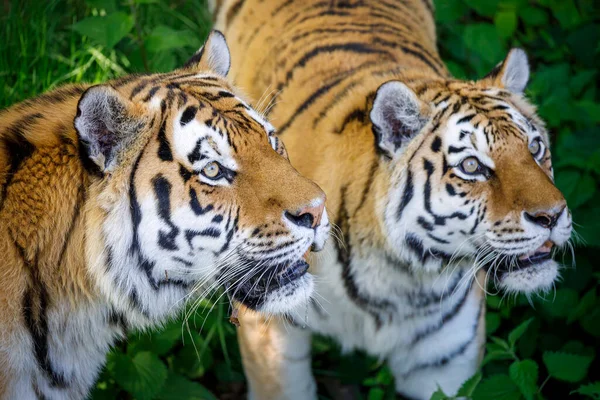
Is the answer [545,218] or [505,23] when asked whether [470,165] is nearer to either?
[545,218]

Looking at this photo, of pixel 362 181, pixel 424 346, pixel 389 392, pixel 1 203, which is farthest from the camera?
pixel 389 392

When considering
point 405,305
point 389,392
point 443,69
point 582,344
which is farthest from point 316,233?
point 582,344

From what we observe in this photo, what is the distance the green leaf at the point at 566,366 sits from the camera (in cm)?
204

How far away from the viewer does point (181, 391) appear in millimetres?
2305

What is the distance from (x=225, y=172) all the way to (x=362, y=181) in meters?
0.58

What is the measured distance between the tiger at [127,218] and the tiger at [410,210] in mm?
363

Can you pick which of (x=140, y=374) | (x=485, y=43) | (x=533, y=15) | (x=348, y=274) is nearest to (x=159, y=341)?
(x=140, y=374)

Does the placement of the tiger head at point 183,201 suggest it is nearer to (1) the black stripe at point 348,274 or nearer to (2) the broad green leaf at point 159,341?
(1) the black stripe at point 348,274

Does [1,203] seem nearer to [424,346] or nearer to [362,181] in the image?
[362,181]

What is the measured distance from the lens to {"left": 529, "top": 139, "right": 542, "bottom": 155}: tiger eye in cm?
200

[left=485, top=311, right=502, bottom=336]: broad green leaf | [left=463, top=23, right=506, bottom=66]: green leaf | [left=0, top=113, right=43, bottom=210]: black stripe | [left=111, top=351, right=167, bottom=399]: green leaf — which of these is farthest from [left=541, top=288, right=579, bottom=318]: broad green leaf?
[left=0, top=113, right=43, bottom=210]: black stripe

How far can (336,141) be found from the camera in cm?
215

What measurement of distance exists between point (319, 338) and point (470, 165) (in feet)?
3.31

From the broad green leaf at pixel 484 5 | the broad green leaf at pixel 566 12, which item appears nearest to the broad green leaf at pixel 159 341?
the broad green leaf at pixel 484 5
